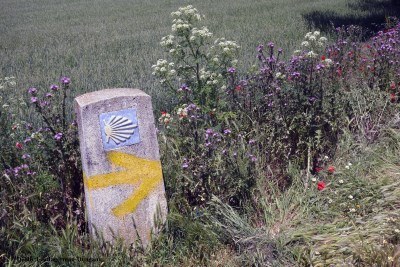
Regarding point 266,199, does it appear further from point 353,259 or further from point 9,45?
point 9,45

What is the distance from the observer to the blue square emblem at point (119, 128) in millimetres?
3309

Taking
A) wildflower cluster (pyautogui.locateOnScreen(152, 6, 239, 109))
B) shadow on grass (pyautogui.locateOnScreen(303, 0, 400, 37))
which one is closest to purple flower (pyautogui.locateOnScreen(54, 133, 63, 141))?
wildflower cluster (pyautogui.locateOnScreen(152, 6, 239, 109))

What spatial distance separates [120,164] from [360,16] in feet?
44.1

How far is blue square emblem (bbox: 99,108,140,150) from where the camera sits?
3.31 m

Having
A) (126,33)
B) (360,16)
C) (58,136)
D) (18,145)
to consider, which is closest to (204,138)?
(58,136)

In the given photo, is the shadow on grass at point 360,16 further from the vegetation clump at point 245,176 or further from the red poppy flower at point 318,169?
the red poppy flower at point 318,169

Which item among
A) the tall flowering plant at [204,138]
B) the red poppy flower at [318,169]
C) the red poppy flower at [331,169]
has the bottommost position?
the red poppy flower at [318,169]

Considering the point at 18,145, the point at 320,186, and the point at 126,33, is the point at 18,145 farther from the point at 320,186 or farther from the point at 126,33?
the point at 126,33

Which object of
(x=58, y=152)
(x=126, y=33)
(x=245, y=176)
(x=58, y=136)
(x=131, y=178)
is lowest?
(x=245, y=176)

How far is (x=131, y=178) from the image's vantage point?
136 inches

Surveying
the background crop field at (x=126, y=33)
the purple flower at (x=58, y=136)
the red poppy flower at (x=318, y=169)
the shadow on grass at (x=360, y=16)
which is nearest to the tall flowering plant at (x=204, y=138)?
the red poppy flower at (x=318, y=169)

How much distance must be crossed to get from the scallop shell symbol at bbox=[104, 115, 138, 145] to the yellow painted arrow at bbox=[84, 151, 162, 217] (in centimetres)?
10

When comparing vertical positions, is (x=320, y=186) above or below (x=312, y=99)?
below

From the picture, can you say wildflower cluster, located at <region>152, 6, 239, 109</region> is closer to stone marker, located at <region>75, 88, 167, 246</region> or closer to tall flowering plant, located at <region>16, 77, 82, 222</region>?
tall flowering plant, located at <region>16, 77, 82, 222</region>
